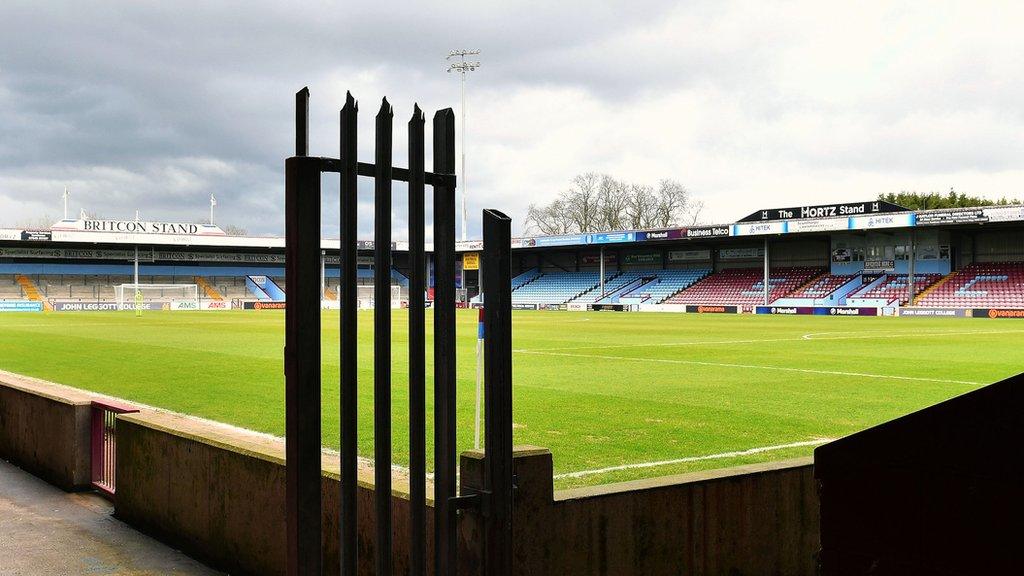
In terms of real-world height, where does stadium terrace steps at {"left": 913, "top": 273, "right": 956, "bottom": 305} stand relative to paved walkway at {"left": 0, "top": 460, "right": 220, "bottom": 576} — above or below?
above

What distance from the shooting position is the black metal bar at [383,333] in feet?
9.96

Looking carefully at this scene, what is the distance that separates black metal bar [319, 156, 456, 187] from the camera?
3.01 meters

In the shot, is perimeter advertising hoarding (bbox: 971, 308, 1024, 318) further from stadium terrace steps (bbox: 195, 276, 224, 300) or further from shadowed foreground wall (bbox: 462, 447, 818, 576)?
stadium terrace steps (bbox: 195, 276, 224, 300)

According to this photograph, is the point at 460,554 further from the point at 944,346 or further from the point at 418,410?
the point at 944,346

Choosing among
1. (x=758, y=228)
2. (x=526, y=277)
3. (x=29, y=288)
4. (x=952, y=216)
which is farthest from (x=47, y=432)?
(x=526, y=277)

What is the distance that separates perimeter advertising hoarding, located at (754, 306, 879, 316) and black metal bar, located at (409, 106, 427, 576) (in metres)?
56.2

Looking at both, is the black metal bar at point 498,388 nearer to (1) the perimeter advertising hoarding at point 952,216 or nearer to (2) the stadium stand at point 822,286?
(1) the perimeter advertising hoarding at point 952,216

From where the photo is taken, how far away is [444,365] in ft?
10.7

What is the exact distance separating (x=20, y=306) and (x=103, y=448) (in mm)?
69495

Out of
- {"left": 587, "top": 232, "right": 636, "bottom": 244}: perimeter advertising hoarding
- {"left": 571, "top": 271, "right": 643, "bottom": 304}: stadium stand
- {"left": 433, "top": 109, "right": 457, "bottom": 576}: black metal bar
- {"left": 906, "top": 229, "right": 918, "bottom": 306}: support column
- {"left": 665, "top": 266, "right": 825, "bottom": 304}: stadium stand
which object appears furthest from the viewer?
{"left": 571, "top": 271, "right": 643, "bottom": 304}: stadium stand

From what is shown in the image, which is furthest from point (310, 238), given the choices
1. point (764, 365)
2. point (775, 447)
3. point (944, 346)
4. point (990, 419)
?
point (944, 346)

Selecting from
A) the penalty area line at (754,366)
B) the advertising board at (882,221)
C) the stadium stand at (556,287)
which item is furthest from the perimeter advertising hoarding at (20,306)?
the advertising board at (882,221)

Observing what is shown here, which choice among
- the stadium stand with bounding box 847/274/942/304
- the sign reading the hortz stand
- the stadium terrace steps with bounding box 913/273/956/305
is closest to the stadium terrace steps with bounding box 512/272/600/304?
the sign reading the hortz stand

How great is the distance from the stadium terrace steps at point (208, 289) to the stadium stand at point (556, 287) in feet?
91.2
